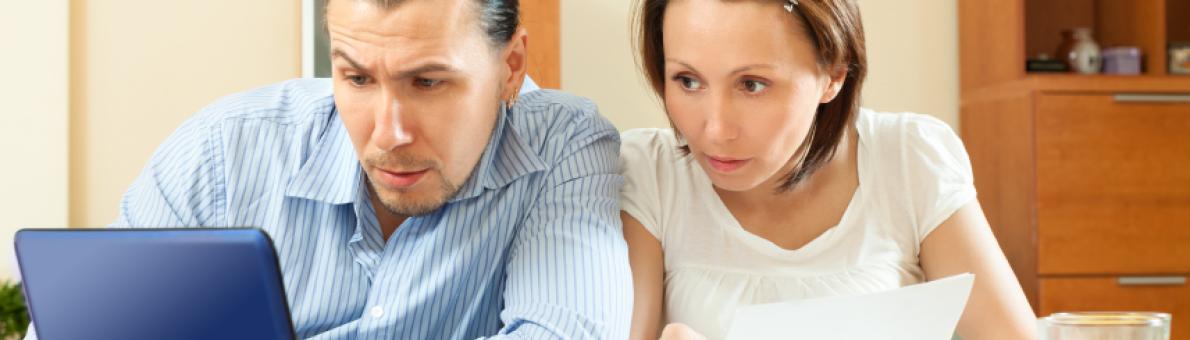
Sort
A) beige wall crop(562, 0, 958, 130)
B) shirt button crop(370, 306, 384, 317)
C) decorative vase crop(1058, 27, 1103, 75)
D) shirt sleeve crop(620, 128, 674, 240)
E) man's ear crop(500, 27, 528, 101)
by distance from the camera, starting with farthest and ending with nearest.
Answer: beige wall crop(562, 0, 958, 130), decorative vase crop(1058, 27, 1103, 75), shirt sleeve crop(620, 128, 674, 240), man's ear crop(500, 27, 528, 101), shirt button crop(370, 306, 384, 317)

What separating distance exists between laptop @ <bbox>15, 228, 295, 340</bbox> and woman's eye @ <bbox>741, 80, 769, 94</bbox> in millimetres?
710

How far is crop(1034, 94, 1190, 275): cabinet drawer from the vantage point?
3.07 meters

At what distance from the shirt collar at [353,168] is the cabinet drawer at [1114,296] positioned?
205cm

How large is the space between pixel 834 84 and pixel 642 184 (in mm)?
285

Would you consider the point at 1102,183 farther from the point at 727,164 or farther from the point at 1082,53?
the point at 727,164

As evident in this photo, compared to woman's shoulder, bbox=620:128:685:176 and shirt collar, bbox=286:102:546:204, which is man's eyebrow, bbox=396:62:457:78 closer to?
shirt collar, bbox=286:102:546:204

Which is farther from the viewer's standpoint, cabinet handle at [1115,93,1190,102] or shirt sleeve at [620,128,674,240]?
cabinet handle at [1115,93,1190,102]

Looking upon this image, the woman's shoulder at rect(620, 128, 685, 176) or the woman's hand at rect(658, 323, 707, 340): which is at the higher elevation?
the woman's shoulder at rect(620, 128, 685, 176)

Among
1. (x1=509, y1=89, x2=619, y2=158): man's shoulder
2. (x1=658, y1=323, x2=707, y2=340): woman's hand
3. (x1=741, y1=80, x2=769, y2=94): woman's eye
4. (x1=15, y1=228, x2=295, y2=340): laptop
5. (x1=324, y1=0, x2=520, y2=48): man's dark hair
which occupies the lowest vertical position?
(x1=658, y1=323, x2=707, y2=340): woman's hand

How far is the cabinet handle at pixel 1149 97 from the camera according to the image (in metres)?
3.08

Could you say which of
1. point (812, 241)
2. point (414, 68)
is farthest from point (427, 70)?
point (812, 241)

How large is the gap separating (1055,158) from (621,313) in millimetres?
2114

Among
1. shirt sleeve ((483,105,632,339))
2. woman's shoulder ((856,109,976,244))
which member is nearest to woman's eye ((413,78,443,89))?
shirt sleeve ((483,105,632,339))

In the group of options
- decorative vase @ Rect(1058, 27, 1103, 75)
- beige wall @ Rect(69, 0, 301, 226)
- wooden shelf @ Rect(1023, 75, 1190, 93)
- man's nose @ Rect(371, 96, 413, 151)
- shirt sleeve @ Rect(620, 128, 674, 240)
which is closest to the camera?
man's nose @ Rect(371, 96, 413, 151)
